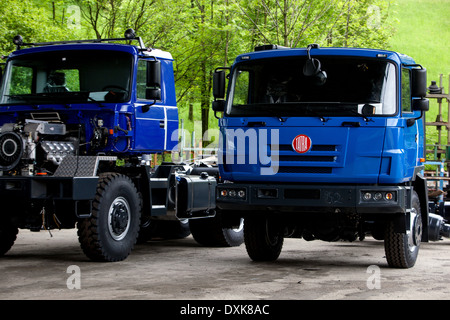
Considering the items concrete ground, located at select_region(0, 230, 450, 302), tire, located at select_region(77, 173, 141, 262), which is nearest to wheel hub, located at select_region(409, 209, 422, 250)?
concrete ground, located at select_region(0, 230, 450, 302)

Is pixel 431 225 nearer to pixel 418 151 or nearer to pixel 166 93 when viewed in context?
pixel 418 151

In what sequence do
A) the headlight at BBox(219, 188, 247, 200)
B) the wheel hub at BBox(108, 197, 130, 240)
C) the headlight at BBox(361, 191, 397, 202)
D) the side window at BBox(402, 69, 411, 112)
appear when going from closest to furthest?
the headlight at BBox(361, 191, 397, 202)
the side window at BBox(402, 69, 411, 112)
the headlight at BBox(219, 188, 247, 200)
the wheel hub at BBox(108, 197, 130, 240)

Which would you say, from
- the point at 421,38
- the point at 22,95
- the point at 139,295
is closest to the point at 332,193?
the point at 139,295

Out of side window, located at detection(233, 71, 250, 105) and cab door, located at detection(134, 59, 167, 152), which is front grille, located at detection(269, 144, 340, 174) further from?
cab door, located at detection(134, 59, 167, 152)

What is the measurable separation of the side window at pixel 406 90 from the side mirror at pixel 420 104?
0.32 ft

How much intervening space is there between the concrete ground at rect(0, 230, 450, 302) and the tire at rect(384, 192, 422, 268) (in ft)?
0.42

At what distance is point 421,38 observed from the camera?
82.5 m

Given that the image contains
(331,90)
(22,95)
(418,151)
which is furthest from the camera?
(22,95)

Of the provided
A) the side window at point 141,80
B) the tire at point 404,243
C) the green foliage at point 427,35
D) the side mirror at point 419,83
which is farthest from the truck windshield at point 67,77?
the green foliage at point 427,35

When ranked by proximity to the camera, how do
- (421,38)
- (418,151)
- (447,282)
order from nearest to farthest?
(447,282) < (418,151) < (421,38)

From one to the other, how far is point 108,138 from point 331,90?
Result: 3444mm

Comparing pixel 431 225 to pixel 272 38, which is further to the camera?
pixel 272 38

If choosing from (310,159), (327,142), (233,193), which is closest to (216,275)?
(233,193)

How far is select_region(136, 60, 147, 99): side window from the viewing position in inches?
481
